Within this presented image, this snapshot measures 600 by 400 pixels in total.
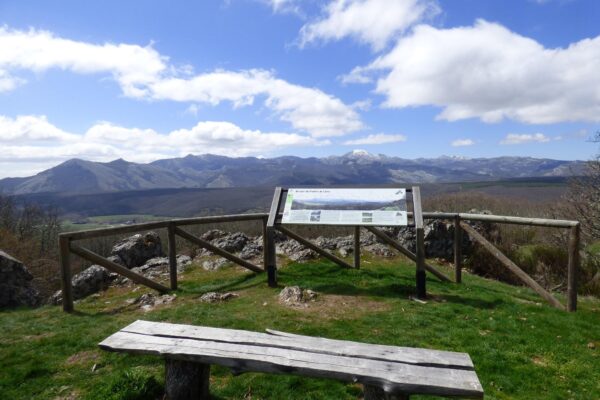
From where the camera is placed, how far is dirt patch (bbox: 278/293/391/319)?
7516mm

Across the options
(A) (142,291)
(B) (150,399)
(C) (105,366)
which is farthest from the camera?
(A) (142,291)

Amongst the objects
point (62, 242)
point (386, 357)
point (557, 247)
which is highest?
point (62, 242)

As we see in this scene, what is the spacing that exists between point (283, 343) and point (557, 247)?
16.2m

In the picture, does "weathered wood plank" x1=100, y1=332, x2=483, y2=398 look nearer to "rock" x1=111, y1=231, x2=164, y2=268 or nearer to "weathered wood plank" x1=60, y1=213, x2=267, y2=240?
"weathered wood plank" x1=60, y1=213, x2=267, y2=240

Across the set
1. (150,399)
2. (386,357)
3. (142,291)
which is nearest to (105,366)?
(150,399)

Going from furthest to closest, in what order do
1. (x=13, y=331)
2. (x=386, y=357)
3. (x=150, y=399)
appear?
(x=13, y=331) < (x=150, y=399) < (x=386, y=357)

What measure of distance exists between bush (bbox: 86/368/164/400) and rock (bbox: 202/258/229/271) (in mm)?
7750

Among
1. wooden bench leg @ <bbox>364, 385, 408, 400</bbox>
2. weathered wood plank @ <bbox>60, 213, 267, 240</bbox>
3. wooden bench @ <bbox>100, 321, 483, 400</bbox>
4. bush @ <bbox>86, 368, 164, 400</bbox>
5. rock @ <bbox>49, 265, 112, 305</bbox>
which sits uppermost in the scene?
weathered wood plank @ <bbox>60, 213, 267, 240</bbox>

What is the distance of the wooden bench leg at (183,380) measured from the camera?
4.29 meters

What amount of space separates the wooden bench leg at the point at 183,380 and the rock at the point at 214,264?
8.11m

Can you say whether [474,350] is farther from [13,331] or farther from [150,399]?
[13,331]

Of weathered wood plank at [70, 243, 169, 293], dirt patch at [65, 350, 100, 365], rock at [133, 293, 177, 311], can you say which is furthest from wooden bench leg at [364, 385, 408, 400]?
weathered wood plank at [70, 243, 169, 293]

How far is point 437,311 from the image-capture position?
7.62 metres

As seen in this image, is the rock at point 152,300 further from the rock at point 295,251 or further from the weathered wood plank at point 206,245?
the rock at point 295,251
